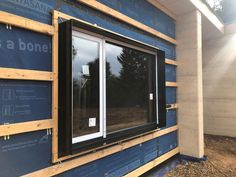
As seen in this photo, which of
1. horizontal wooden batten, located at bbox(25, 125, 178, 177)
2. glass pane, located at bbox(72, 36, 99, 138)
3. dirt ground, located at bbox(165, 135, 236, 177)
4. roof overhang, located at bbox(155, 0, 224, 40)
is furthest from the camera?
roof overhang, located at bbox(155, 0, 224, 40)

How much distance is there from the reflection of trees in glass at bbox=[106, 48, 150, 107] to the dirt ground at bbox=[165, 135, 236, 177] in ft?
4.54

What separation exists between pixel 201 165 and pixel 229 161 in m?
0.70

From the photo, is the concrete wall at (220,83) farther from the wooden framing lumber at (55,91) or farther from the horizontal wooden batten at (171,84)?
the wooden framing lumber at (55,91)

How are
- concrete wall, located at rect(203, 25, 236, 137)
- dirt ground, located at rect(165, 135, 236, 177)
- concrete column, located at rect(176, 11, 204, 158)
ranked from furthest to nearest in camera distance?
concrete wall, located at rect(203, 25, 236, 137) < concrete column, located at rect(176, 11, 204, 158) < dirt ground, located at rect(165, 135, 236, 177)

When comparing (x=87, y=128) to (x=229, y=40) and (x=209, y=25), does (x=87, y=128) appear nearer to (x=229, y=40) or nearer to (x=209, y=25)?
(x=209, y=25)

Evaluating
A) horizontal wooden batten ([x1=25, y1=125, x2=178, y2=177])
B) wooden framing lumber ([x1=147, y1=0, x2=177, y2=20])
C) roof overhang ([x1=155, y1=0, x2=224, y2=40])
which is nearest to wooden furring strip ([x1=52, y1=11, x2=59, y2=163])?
horizontal wooden batten ([x1=25, y1=125, x2=178, y2=177])

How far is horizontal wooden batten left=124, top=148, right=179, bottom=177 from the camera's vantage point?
2.94 m

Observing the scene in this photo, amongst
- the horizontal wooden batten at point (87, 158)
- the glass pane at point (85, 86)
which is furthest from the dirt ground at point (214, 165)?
the glass pane at point (85, 86)

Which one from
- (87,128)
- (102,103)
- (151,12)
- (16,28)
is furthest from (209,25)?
(16,28)

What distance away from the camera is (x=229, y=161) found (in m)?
3.95

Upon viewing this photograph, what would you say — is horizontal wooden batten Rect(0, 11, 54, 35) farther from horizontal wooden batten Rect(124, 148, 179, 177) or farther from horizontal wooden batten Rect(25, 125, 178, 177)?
horizontal wooden batten Rect(124, 148, 179, 177)

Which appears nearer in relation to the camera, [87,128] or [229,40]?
[87,128]

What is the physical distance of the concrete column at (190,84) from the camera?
3.89 meters

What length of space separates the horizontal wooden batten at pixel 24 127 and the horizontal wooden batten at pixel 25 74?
1.21 ft
